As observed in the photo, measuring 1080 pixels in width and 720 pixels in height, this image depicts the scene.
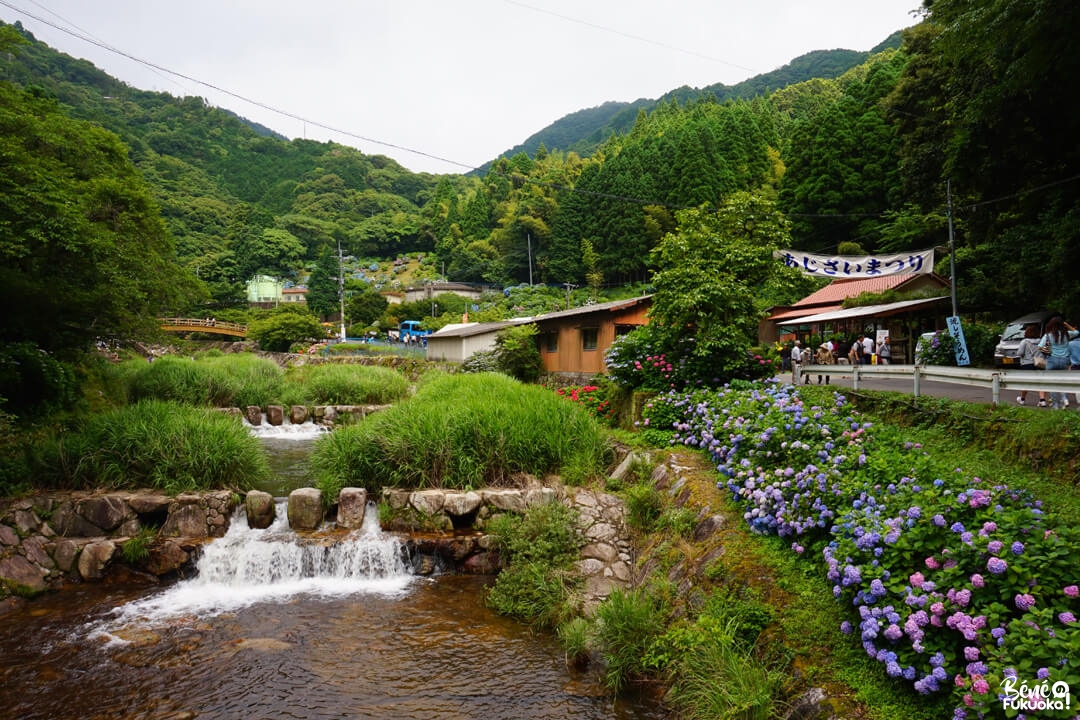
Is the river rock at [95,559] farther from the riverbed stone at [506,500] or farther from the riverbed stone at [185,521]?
the riverbed stone at [506,500]

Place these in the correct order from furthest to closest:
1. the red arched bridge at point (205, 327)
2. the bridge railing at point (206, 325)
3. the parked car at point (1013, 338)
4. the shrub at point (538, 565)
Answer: the bridge railing at point (206, 325) → the red arched bridge at point (205, 327) → the parked car at point (1013, 338) → the shrub at point (538, 565)

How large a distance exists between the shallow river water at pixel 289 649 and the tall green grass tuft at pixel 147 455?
5.80 ft

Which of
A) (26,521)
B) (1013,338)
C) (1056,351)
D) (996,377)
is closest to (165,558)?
(26,521)

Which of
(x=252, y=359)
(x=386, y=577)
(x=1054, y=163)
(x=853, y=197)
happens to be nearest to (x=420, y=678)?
(x=386, y=577)

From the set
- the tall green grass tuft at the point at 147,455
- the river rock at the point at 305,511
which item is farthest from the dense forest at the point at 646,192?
the river rock at the point at 305,511

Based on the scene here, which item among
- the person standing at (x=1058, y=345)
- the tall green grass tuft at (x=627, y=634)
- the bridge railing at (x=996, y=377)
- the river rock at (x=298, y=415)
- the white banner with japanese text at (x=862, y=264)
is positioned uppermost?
the white banner with japanese text at (x=862, y=264)

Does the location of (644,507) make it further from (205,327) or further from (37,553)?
(205,327)

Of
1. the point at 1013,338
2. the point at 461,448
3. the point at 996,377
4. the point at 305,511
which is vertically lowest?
the point at 305,511

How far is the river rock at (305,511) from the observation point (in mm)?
8578

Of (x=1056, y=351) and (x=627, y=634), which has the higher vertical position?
(x=1056, y=351)

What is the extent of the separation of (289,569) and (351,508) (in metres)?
1.16

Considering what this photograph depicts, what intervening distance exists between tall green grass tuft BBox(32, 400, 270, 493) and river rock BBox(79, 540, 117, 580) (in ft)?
3.70

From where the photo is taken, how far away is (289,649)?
6094 mm

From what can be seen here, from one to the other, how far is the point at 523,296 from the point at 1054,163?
48191 millimetres
